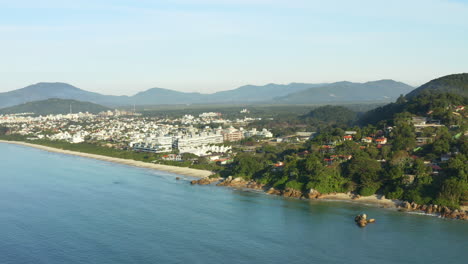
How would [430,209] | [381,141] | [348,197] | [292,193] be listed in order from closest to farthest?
[430,209]
[348,197]
[292,193]
[381,141]

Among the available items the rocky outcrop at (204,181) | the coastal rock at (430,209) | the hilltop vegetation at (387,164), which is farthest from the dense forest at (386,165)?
the rocky outcrop at (204,181)

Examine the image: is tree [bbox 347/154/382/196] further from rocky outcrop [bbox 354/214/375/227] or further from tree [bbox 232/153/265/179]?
tree [bbox 232/153/265/179]

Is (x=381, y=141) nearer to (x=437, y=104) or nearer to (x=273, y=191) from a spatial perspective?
(x=273, y=191)

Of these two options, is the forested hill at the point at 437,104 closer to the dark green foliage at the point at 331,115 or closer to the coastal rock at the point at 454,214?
the coastal rock at the point at 454,214

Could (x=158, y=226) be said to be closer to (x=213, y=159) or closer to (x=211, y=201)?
(x=211, y=201)

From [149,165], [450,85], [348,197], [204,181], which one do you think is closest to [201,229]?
[348,197]

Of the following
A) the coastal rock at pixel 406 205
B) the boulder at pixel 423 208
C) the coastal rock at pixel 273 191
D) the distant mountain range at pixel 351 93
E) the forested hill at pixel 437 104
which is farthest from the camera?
the distant mountain range at pixel 351 93

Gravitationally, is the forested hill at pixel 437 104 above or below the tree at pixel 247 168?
above
